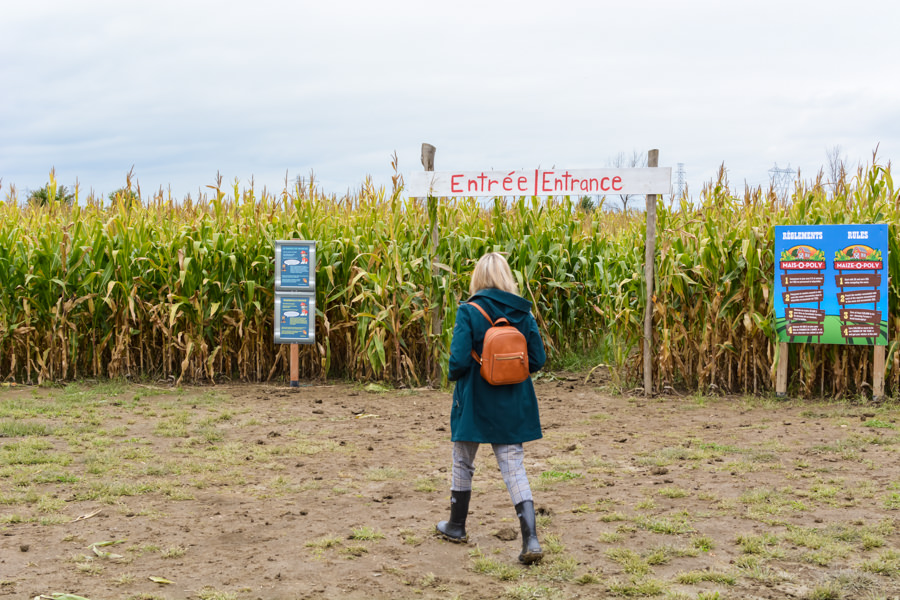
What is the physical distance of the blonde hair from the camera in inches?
183

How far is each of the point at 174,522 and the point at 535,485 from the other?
2557 mm

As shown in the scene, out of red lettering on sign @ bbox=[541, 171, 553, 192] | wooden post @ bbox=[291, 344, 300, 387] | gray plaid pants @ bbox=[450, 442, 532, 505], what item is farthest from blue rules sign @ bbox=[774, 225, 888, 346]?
wooden post @ bbox=[291, 344, 300, 387]

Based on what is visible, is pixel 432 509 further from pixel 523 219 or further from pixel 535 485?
pixel 523 219

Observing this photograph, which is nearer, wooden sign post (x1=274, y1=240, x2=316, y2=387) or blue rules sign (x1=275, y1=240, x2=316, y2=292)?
wooden sign post (x1=274, y1=240, x2=316, y2=387)

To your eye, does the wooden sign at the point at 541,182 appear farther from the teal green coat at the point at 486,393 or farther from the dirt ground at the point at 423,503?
the teal green coat at the point at 486,393

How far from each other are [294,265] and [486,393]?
6.13m

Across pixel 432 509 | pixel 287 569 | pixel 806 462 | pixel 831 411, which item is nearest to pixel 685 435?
pixel 806 462

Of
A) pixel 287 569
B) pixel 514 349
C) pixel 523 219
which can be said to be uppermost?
pixel 523 219

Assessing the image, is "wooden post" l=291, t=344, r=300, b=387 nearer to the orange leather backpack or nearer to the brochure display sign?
the brochure display sign

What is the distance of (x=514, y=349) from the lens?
14.6 feet

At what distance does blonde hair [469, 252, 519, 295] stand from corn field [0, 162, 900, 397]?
5.23m

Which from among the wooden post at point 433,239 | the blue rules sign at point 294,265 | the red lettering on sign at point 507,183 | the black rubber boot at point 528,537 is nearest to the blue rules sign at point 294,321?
the blue rules sign at point 294,265

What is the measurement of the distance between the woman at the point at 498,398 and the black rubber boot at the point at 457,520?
0.28 meters

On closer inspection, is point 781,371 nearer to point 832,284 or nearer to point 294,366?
point 832,284
